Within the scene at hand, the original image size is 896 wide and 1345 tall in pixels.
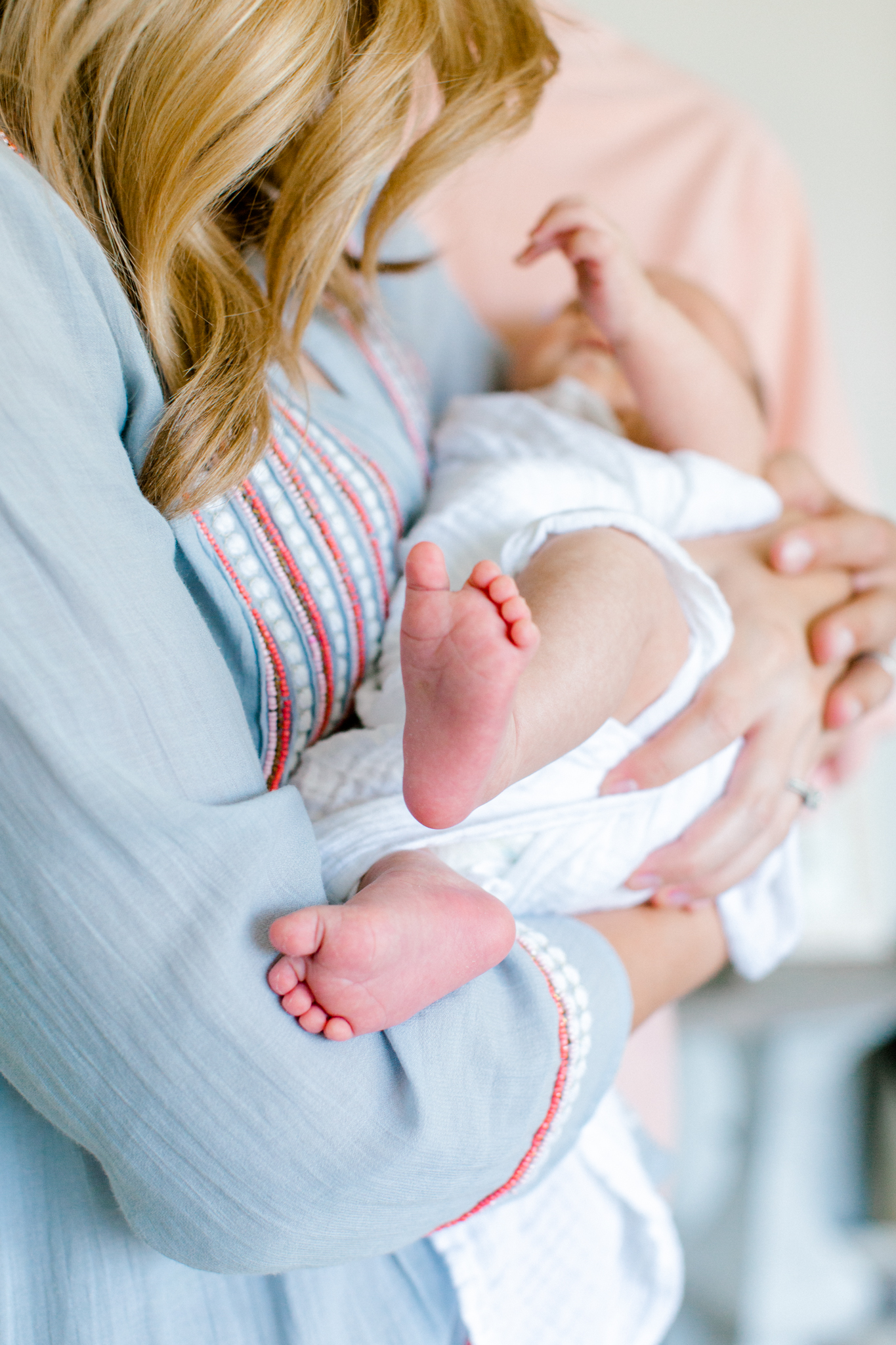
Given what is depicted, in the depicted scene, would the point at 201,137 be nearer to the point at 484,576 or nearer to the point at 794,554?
the point at 484,576

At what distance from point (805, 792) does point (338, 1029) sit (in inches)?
19.9

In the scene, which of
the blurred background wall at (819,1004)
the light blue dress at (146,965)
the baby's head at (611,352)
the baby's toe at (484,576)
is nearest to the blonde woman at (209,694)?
the light blue dress at (146,965)

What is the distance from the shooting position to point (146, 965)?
1.27 ft

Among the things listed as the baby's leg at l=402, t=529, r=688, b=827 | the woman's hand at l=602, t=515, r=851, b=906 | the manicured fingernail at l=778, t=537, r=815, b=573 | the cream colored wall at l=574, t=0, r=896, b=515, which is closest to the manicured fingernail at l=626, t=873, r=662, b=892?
the woman's hand at l=602, t=515, r=851, b=906

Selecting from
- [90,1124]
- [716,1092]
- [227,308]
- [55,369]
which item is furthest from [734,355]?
[716,1092]

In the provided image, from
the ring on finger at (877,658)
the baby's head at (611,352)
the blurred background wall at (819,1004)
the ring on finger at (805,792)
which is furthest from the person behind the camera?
the blurred background wall at (819,1004)

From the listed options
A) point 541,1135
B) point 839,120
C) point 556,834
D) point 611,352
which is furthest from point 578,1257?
point 839,120

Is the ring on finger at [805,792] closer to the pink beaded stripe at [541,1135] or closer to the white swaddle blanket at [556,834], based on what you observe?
the white swaddle blanket at [556,834]

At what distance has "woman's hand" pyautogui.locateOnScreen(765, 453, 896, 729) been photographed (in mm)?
847

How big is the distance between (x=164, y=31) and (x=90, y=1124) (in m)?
0.51

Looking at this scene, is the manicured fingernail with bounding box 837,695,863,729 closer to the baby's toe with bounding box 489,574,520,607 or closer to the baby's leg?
the baby's leg

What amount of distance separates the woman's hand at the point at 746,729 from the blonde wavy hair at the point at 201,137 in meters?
0.33

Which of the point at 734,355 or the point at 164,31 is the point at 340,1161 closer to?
the point at 164,31

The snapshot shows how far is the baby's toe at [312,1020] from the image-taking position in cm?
41
